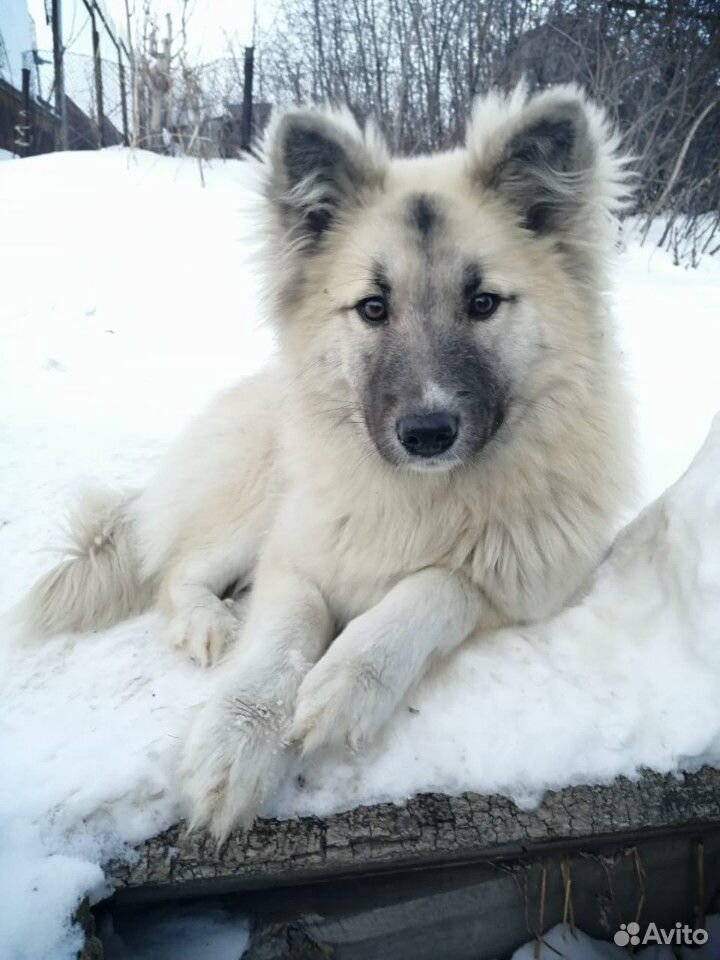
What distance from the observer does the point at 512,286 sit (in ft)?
6.86

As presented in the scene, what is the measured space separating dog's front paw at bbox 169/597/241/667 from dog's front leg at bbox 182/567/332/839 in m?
0.15

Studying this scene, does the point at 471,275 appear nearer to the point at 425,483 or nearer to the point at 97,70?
the point at 425,483

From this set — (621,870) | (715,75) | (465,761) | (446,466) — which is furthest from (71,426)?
(715,75)

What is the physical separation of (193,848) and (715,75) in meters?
11.1

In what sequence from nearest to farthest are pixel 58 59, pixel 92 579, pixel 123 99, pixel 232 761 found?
pixel 232 761 → pixel 92 579 → pixel 58 59 → pixel 123 99

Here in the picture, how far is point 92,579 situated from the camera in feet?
8.59

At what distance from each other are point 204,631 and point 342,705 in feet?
2.49

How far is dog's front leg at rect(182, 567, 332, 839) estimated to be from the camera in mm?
1600

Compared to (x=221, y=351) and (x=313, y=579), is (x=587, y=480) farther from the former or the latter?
(x=221, y=351)

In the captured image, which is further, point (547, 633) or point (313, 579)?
point (313, 579)

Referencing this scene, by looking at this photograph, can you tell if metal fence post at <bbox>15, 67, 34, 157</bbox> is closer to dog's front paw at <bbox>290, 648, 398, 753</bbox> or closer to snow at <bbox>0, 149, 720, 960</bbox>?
snow at <bbox>0, 149, 720, 960</bbox>

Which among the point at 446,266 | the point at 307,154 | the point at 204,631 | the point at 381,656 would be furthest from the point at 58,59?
the point at 381,656

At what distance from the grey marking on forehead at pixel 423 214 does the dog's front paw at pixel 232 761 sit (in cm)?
145

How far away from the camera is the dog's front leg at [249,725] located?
160cm
